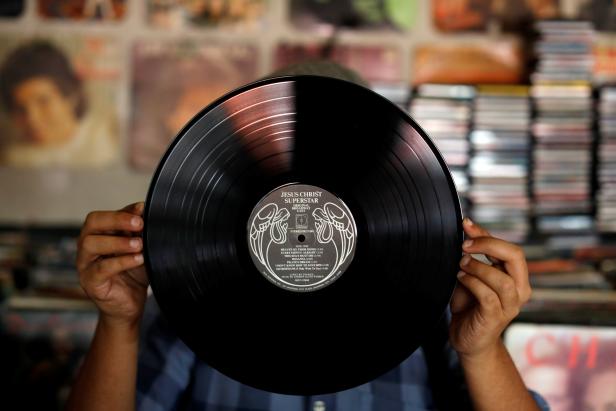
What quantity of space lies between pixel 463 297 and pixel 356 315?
7.1 inches

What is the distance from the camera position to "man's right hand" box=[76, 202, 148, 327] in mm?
818

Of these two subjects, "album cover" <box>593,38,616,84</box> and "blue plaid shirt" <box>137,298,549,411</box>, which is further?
"album cover" <box>593,38,616,84</box>

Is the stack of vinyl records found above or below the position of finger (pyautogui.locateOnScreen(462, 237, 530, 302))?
above

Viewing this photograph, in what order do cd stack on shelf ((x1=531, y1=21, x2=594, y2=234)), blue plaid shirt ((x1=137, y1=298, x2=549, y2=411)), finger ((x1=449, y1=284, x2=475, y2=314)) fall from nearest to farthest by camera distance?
1. finger ((x1=449, y1=284, x2=475, y2=314))
2. blue plaid shirt ((x1=137, y1=298, x2=549, y2=411))
3. cd stack on shelf ((x1=531, y1=21, x2=594, y2=234))

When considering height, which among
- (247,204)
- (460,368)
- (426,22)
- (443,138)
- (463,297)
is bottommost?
(460,368)

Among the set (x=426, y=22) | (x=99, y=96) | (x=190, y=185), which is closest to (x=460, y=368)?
(x=190, y=185)

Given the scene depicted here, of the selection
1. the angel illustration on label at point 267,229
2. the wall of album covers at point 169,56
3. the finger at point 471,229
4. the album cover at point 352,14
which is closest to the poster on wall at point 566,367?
the finger at point 471,229

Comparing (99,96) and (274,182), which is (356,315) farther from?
(99,96)

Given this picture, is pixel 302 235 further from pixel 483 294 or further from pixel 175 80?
pixel 175 80

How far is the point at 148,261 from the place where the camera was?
0.77m

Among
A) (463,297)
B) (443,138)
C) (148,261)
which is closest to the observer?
(148,261)

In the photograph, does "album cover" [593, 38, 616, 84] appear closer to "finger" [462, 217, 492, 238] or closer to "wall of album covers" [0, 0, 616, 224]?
"wall of album covers" [0, 0, 616, 224]

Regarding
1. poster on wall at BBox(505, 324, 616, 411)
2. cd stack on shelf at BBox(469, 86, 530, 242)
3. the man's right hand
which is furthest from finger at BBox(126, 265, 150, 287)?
cd stack on shelf at BBox(469, 86, 530, 242)

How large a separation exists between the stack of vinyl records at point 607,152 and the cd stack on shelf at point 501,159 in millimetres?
236
